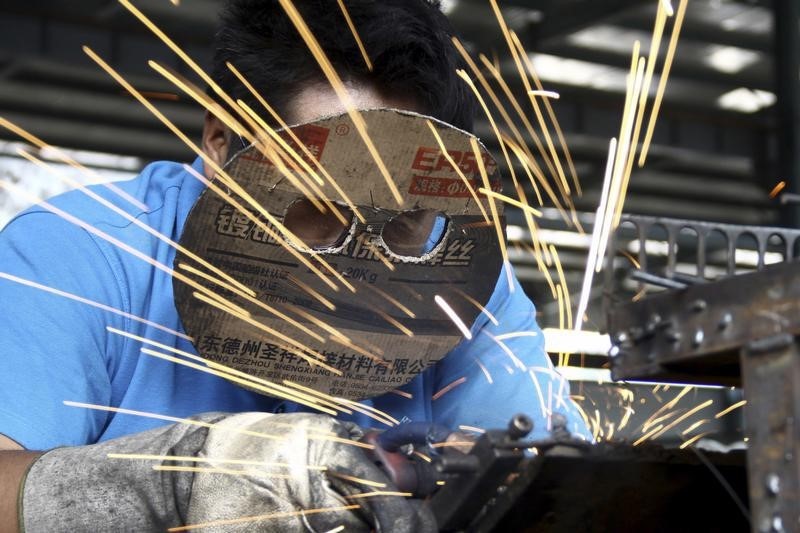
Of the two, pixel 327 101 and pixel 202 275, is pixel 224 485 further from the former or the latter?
pixel 327 101

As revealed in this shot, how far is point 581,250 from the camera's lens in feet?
37.2

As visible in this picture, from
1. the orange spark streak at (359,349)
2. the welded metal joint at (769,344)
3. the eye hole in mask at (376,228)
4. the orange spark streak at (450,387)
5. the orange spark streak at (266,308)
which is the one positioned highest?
the eye hole in mask at (376,228)

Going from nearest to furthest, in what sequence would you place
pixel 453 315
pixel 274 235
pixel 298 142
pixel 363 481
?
pixel 363 481 < pixel 298 142 < pixel 274 235 < pixel 453 315

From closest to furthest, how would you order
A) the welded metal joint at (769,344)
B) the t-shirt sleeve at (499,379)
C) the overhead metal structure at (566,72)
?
the welded metal joint at (769,344) < the t-shirt sleeve at (499,379) < the overhead metal structure at (566,72)

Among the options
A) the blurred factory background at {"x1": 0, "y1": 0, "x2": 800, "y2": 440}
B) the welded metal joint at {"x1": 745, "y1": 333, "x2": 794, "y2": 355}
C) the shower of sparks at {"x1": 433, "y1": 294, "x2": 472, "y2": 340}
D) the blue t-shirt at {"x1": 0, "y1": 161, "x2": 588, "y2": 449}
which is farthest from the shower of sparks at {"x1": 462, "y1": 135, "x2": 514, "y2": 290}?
the blurred factory background at {"x1": 0, "y1": 0, "x2": 800, "y2": 440}

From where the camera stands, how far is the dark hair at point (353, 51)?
213cm

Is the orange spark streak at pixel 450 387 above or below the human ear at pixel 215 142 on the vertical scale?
below

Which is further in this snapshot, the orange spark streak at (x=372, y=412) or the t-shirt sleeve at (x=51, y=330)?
the orange spark streak at (x=372, y=412)

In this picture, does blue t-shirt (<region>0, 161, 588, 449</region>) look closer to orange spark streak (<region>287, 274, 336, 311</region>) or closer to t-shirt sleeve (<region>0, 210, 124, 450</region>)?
t-shirt sleeve (<region>0, 210, 124, 450</region>)

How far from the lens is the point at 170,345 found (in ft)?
7.18

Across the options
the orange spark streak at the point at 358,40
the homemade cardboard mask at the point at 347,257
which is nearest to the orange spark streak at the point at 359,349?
the homemade cardboard mask at the point at 347,257

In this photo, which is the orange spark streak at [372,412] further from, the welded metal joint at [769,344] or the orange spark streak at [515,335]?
the welded metal joint at [769,344]

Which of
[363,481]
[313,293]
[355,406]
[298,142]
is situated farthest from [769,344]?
[355,406]

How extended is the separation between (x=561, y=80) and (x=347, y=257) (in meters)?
6.66
